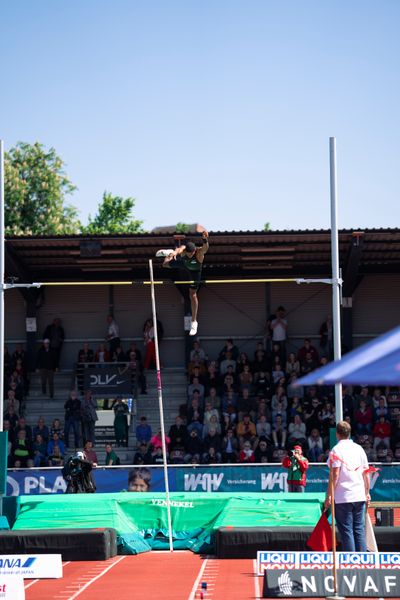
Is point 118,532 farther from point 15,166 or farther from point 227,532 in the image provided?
point 15,166

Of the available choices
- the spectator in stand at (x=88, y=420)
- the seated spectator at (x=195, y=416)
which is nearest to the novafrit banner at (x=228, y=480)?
the seated spectator at (x=195, y=416)

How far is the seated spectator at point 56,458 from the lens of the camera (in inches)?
962

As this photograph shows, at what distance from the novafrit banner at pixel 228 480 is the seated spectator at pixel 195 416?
336 cm

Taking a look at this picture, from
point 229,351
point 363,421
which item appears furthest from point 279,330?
point 363,421

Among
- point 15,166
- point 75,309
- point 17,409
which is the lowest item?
point 17,409

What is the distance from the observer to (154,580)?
13.1 m

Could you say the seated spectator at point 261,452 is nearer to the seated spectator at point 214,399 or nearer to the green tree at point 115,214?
the seated spectator at point 214,399

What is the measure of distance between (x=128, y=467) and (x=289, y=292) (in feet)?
35.6

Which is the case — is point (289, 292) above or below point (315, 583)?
above

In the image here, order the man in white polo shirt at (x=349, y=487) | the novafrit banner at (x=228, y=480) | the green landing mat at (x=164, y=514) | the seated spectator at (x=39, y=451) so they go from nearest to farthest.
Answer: the man in white polo shirt at (x=349, y=487) → the green landing mat at (x=164, y=514) → the novafrit banner at (x=228, y=480) → the seated spectator at (x=39, y=451)

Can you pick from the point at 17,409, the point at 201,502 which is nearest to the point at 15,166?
the point at 17,409

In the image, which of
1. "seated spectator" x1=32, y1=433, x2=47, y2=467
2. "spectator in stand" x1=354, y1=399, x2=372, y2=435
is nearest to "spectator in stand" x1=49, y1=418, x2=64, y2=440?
"seated spectator" x1=32, y1=433, x2=47, y2=467

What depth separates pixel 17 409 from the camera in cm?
2766

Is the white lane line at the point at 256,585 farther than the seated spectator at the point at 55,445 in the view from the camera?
No
